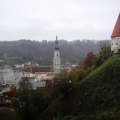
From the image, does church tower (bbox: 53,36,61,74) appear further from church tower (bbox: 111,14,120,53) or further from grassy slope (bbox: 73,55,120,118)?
grassy slope (bbox: 73,55,120,118)

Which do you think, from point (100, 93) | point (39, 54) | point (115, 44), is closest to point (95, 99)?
point (100, 93)

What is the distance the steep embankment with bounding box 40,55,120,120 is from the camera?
11.9m

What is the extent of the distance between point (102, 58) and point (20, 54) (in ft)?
317

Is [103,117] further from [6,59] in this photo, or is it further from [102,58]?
[6,59]

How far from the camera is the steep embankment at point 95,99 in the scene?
38.9 feet

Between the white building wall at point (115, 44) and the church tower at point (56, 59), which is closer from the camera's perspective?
the white building wall at point (115, 44)

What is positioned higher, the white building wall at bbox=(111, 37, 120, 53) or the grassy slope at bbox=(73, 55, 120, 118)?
the white building wall at bbox=(111, 37, 120, 53)

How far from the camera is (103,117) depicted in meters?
9.82

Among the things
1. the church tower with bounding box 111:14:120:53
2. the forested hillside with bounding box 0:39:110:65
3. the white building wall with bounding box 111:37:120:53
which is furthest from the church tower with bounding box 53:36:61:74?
the forested hillside with bounding box 0:39:110:65

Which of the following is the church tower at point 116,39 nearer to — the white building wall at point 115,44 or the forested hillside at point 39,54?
the white building wall at point 115,44

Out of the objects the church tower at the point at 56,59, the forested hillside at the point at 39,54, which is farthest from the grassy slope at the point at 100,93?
the forested hillside at the point at 39,54

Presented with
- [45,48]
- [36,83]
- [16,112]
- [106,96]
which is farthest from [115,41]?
[45,48]

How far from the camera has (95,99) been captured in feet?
43.9

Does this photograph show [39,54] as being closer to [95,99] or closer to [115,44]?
[115,44]
